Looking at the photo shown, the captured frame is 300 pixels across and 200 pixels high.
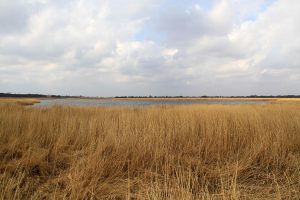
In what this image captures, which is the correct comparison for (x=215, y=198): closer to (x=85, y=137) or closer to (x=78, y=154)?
(x=78, y=154)

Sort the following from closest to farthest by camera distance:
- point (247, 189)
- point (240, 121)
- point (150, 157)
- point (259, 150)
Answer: point (247, 189), point (150, 157), point (259, 150), point (240, 121)

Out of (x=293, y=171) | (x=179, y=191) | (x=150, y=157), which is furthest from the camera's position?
(x=150, y=157)

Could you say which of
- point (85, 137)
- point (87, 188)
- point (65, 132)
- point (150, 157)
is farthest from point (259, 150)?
point (65, 132)

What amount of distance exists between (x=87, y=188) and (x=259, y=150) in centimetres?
310

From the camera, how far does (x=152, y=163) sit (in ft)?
13.9

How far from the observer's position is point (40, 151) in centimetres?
477

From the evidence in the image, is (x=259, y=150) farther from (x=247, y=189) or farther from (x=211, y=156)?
(x=247, y=189)

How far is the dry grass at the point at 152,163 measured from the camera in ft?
10.5

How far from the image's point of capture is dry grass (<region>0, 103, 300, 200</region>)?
3203 millimetres

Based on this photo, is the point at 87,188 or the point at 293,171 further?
the point at 293,171

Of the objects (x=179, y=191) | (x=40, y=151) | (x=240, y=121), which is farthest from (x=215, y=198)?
(x=240, y=121)

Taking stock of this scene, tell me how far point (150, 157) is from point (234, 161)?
1443 millimetres

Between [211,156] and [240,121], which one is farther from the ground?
[240,121]

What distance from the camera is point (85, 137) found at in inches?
234
